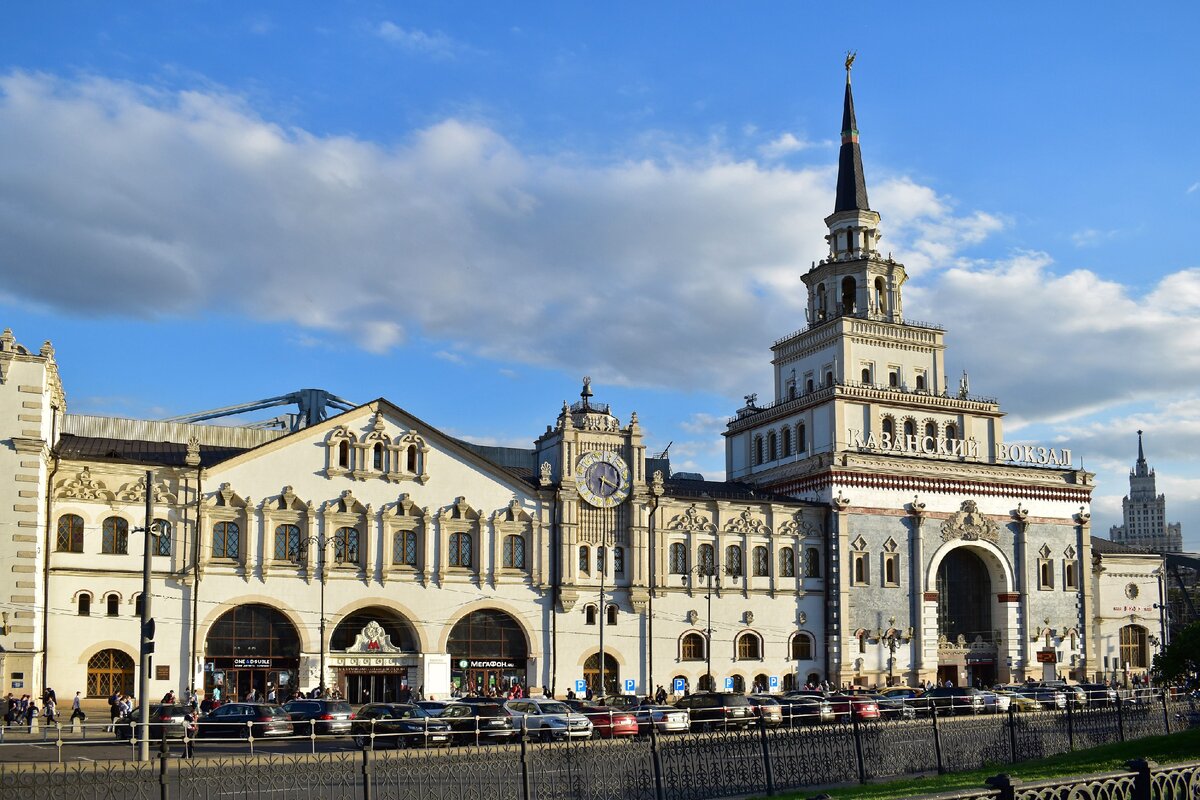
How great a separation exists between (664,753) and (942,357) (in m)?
63.4

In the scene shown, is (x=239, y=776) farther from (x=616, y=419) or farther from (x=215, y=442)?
(x=215, y=442)

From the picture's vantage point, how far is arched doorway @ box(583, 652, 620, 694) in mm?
68500

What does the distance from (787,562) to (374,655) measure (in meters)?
25.3

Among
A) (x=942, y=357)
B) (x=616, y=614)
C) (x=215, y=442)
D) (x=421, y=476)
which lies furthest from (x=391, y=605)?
(x=942, y=357)

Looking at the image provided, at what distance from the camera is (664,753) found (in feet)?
98.8

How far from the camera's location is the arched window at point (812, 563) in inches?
3004

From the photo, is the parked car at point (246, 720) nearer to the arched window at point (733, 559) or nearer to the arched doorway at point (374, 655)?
the arched doorway at point (374, 655)

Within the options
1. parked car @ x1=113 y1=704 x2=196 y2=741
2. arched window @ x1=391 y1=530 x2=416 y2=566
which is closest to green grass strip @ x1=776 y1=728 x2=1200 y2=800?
parked car @ x1=113 y1=704 x2=196 y2=741

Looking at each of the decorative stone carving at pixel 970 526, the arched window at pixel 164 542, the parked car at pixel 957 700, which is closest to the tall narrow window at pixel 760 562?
the decorative stone carving at pixel 970 526

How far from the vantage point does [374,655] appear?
6334 cm

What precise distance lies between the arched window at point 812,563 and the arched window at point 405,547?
78.7 feet

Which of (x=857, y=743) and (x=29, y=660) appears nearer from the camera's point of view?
(x=857, y=743)

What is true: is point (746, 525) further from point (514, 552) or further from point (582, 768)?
point (582, 768)

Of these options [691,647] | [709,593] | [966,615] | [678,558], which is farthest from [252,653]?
[966,615]
